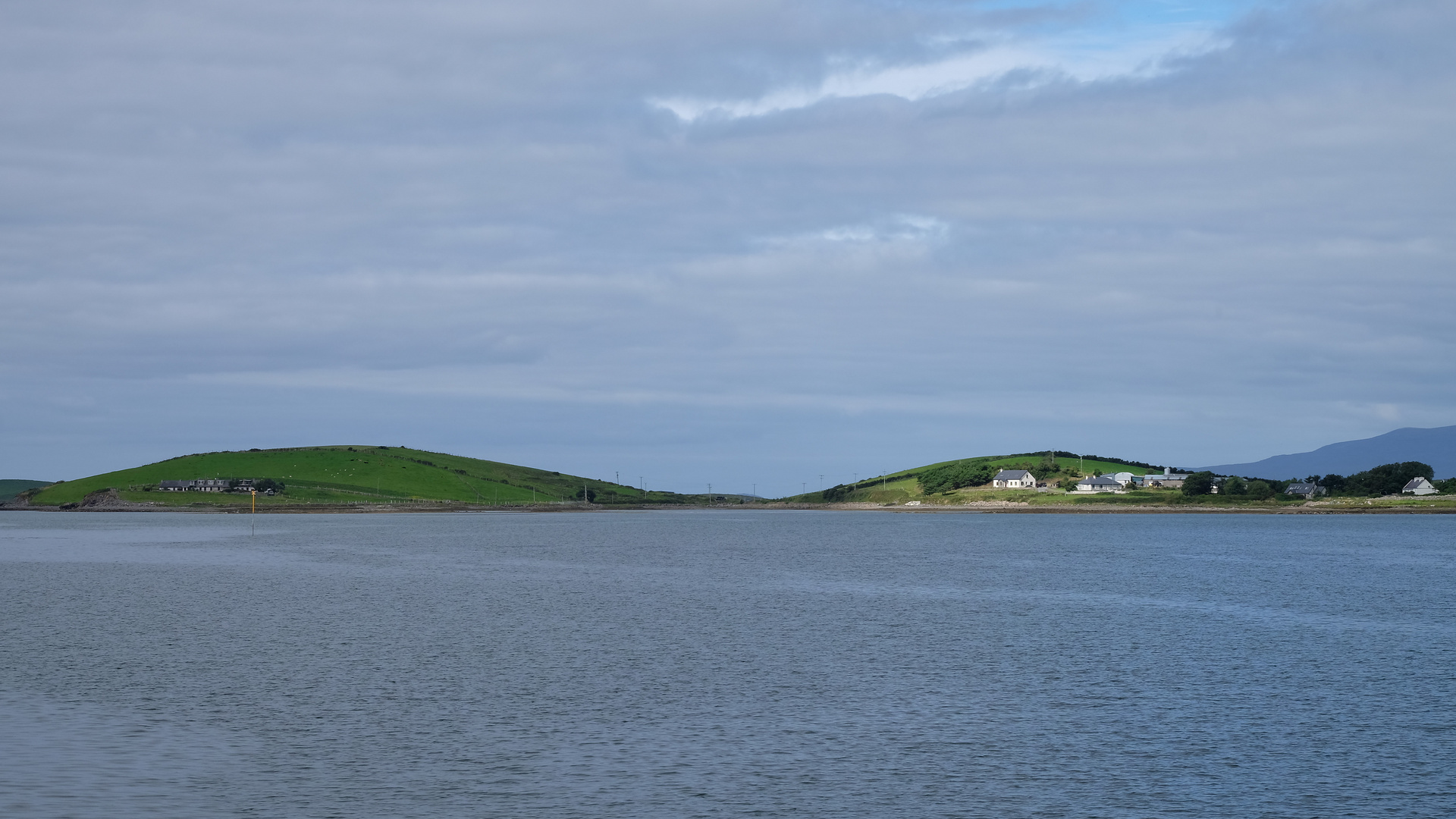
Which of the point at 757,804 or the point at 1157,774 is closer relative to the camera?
the point at 757,804

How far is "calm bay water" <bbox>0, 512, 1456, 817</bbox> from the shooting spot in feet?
86.9

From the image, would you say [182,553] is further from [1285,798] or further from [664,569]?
[1285,798]

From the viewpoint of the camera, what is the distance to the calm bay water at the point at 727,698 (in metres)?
26.5

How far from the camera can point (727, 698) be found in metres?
38.0

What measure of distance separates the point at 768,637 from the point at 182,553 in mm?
92729

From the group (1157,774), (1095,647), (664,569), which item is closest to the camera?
(1157,774)

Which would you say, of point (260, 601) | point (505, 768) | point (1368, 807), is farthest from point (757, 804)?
point (260, 601)

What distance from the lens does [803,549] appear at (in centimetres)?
13662

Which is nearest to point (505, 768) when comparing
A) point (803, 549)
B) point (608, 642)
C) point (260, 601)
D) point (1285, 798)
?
point (1285, 798)

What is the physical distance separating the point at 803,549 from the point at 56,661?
97992 mm

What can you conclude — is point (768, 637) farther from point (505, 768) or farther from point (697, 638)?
point (505, 768)

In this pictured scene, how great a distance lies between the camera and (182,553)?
12481 cm

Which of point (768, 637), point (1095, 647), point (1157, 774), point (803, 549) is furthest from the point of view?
point (803, 549)

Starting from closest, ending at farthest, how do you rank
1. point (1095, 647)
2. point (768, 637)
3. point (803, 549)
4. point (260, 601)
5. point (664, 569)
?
point (1095, 647) → point (768, 637) → point (260, 601) → point (664, 569) → point (803, 549)
